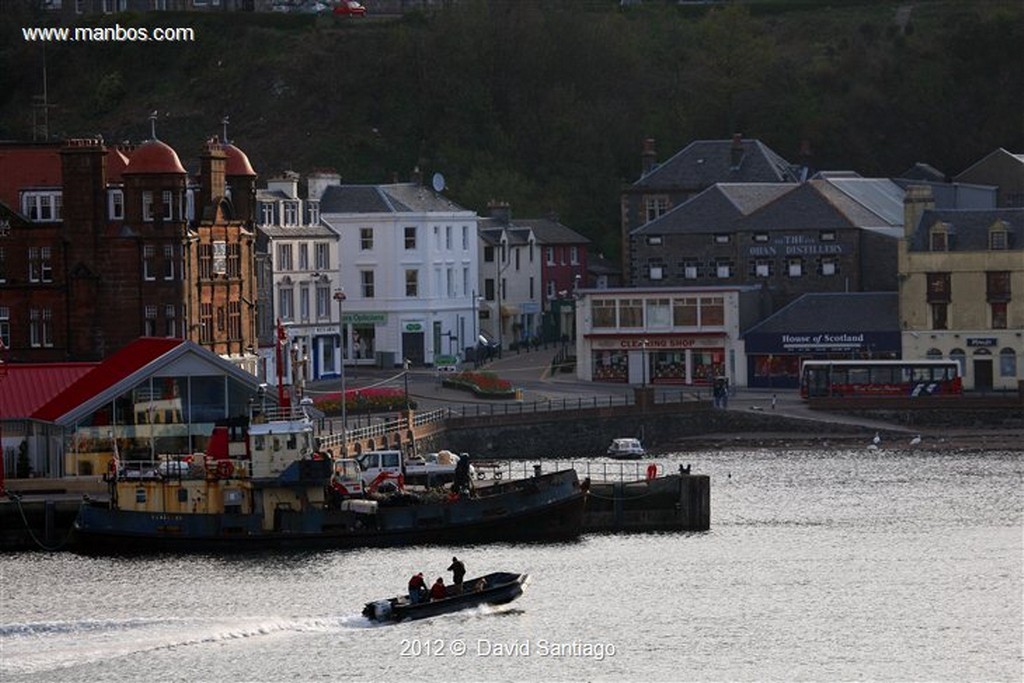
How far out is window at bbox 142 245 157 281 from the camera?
4855 inches

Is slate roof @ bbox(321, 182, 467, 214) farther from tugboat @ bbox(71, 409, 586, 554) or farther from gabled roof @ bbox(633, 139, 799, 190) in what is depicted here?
tugboat @ bbox(71, 409, 586, 554)

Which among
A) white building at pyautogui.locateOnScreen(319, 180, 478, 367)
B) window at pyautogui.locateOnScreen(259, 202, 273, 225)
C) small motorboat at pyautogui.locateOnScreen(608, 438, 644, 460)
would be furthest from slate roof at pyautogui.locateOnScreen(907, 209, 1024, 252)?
window at pyautogui.locateOnScreen(259, 202, 273, 225)

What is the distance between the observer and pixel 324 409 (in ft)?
405

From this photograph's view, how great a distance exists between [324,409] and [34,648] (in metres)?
45.3

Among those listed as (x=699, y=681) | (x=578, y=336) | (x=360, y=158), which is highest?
(x=360, y=158)

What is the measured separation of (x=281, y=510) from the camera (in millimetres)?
96188

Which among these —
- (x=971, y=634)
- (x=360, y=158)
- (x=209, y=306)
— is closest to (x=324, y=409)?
(x=209, y=306)

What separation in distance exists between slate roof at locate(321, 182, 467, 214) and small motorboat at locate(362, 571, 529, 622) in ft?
220

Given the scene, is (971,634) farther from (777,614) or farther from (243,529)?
(243,529)

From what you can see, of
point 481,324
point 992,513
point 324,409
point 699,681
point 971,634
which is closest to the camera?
point 699,681

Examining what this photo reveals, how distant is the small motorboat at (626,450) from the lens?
123312 millimetres

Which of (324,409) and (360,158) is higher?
(360,158)

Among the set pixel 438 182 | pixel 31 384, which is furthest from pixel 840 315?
pixel 31 384

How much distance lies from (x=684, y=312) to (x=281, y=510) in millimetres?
52026
